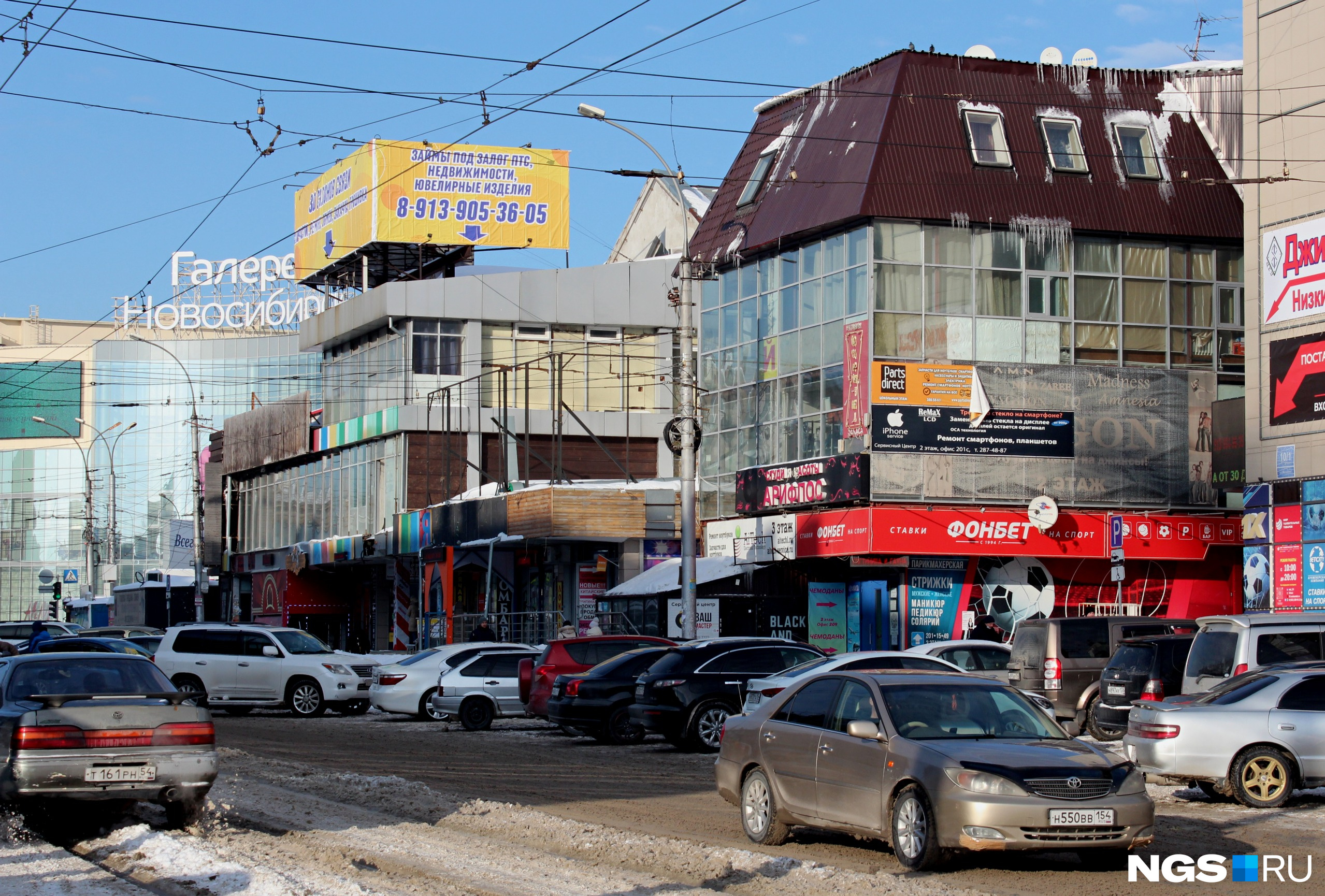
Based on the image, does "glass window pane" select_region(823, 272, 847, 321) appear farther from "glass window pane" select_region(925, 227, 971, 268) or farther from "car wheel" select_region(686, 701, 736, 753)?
"car wheel" select_region(686, 701, 736, 753)

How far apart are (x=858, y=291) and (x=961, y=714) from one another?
2214 centimetres

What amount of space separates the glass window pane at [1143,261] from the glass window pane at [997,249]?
2.61 m

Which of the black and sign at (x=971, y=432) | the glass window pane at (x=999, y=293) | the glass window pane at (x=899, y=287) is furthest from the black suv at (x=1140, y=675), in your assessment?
the glass window pane at (x=999, y=293)

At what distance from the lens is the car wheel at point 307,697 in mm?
28141

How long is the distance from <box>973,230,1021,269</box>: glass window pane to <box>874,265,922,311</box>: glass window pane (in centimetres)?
155

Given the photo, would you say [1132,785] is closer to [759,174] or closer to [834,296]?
[834,296]

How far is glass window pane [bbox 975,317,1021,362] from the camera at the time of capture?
32656 mm

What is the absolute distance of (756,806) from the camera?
39.0ft

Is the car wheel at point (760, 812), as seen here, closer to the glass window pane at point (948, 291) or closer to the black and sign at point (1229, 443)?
the glass window pane at point (948, 291)

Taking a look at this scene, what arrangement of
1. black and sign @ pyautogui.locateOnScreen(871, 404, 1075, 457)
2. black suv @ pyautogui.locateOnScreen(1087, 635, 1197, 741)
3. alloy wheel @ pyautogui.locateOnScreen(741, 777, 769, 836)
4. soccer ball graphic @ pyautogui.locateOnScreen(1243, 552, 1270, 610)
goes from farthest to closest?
black and sign @ pyautogui.locateOnScreen(871, 404, 1075, 457)
soccer ball graphic @ pyautogui.locateOnScreen(1243, 552, 1270, 610)
black suv @ pyautogui.locateOnScreen(1087, 635, 1197, 741)
alloy wheel @ pyautogui.locateOnScreen(741, 777, 769, 836)

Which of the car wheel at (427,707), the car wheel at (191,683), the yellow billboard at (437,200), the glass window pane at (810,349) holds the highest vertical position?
the yellow billboard at (437,200)

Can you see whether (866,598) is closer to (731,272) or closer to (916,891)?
(731,272)

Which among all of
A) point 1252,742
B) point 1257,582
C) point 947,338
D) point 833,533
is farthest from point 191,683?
point 1257,582

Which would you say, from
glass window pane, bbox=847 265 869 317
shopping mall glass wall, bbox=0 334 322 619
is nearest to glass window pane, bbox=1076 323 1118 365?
glass window pane, bbox=847 265 869 317
